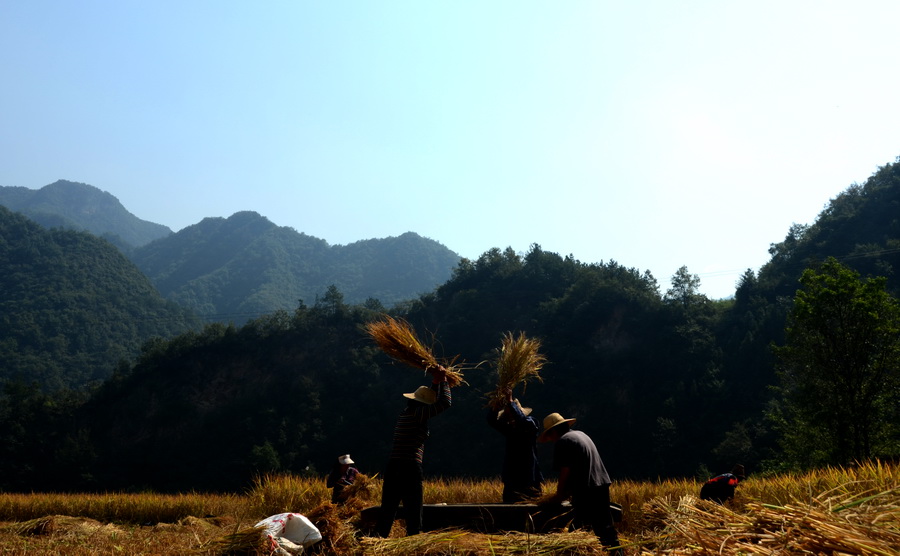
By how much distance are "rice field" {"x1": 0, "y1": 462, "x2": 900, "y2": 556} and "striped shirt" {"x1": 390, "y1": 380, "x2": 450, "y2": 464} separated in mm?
633

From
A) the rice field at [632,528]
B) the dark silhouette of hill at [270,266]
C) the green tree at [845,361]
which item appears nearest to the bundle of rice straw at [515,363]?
the rice field at [632,528]

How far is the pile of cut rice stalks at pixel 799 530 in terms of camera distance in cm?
233

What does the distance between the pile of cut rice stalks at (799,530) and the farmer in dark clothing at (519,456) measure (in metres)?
3.30

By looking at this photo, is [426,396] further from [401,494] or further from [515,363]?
[515,363]

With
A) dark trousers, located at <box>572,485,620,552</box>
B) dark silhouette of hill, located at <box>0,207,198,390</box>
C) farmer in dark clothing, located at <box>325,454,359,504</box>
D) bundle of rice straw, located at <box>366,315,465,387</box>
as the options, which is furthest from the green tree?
dark silhouette of hill, located at <box>0,207,198,390</box>

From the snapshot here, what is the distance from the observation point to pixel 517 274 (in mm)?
57156

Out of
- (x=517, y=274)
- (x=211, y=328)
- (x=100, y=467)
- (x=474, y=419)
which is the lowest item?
(x=100, y=467)

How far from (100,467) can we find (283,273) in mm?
92874

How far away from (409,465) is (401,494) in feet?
0.75

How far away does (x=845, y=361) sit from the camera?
18859 mm

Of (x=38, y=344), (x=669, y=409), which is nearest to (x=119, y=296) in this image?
(x=38, y=344)

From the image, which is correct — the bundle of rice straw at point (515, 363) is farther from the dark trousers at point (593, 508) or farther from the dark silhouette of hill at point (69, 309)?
the dark silhouette of hill at point (69, 309)

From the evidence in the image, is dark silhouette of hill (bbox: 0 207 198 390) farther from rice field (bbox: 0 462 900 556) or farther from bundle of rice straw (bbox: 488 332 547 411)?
bundle of rice straw (bbox: 488 332 547 411)

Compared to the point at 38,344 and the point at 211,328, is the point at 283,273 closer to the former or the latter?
the point at 38,344
